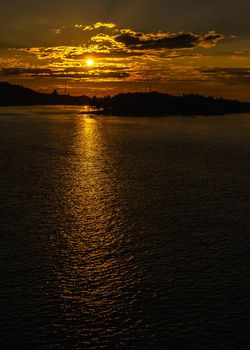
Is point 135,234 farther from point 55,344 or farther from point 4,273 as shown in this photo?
point 55,344

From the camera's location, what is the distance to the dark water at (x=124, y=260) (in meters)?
18.3

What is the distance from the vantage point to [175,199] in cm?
3953

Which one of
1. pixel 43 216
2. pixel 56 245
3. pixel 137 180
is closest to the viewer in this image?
pixel 56 245

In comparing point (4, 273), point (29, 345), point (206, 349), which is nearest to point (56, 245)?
point (4, 273)

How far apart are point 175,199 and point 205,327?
21.4 meters

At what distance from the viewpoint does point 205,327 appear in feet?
60.9

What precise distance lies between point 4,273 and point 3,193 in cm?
1874

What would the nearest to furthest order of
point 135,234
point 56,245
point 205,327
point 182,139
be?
point 205,327 → point 56,245 → point 135,234 → point 182,139

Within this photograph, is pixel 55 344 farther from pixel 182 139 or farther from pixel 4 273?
pixel 182 139

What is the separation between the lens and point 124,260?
A: 2538 cm

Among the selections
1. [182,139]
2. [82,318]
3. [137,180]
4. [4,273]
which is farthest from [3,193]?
[182,139]

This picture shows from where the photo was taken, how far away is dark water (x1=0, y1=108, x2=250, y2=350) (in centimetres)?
1827

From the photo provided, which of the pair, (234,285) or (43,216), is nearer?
(234,285)

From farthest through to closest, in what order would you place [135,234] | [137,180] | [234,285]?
[137,180]
[135,234]
[234,285]
